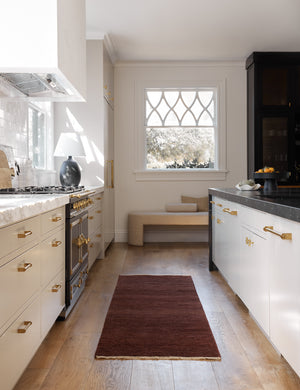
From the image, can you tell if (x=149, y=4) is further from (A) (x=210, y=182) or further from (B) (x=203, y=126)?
(A) (x=210, y=182)

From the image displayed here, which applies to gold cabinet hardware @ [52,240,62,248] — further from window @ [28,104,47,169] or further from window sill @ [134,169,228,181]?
window sill @ [134,169,228,181]

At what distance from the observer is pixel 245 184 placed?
3488 mm

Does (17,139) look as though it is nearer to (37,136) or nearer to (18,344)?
(37,136)

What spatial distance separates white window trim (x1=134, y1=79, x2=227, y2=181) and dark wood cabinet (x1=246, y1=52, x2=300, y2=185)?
54cm

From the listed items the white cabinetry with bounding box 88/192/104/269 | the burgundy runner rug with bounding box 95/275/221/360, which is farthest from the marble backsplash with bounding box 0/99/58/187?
the burgundy runner rug with bounding box 95/275/221/360

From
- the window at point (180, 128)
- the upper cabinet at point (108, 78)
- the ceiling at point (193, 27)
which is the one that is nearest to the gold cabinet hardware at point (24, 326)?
the ceiling at point (193, 27)

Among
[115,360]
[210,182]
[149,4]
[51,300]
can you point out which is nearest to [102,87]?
[149,4]

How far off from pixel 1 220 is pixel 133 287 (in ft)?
7.63

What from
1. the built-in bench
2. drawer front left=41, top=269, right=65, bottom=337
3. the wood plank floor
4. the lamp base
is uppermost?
the lamp base

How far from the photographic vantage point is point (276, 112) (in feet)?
19.1

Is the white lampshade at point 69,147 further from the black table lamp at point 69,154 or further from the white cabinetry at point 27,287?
the white cabinetry at point 27,287

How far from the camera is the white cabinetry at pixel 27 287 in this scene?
1.53m

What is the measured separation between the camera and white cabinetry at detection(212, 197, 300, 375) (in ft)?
5.73

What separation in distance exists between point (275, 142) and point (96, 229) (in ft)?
9.84
